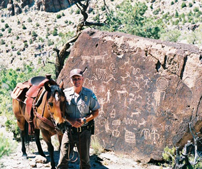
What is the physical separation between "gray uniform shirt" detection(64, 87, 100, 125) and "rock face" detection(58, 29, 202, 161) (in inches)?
101

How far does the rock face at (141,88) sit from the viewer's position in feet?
22.1

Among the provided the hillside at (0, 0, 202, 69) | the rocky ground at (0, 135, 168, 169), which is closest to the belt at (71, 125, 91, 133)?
the rocky ground at (0, 135, 168, 169)

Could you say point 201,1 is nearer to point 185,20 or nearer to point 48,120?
point 185,20

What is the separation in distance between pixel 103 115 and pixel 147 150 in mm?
1329

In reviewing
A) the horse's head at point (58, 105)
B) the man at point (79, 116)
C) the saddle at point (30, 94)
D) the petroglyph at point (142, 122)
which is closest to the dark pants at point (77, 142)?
the man at point (79, 116)

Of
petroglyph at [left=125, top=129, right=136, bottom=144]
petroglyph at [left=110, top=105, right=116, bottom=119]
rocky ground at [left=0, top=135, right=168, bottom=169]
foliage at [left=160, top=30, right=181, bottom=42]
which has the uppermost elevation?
foliage at [left=160, top=30, right=181, bottom=42]

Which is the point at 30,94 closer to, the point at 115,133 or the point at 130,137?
the point at 115,133

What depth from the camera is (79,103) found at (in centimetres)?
469

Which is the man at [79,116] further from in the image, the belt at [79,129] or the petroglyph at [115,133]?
the petroglyph at [115,133]

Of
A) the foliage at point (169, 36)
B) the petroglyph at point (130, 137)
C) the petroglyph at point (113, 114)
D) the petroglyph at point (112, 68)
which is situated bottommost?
the petroglyph at point (130, 137)

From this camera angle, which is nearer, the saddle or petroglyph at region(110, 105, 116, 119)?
the saddle

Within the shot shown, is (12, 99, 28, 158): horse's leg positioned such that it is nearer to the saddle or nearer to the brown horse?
the brown horse

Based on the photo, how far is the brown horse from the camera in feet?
15.4

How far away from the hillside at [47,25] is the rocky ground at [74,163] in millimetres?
32198
